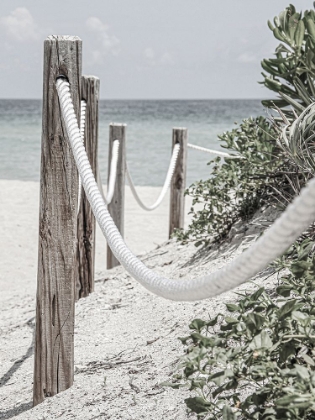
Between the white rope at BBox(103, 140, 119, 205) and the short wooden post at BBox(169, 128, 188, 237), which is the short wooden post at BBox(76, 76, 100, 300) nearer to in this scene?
the white rope at BBox(103, 140, 119, 205)

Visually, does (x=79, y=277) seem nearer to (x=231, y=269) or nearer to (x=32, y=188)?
(x=231, y=269)

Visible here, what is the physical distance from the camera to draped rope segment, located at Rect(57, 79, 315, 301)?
1166mm

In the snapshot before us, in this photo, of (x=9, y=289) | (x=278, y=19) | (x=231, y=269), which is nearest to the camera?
(x=231, y=269)

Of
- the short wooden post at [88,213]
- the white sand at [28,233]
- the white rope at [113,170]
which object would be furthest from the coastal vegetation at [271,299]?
the white sand at [28,233]

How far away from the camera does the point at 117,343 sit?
309 centimetres

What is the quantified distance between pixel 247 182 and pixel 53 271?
1927 mm

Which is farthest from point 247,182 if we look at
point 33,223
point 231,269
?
point 33,223

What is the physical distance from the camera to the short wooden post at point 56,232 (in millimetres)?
2352

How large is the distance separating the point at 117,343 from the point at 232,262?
6.06 ft

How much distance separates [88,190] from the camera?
84.0 inches

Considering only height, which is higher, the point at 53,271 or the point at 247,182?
the point at 247,182

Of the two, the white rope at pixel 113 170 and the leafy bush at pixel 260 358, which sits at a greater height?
the white rope at pixel 113 170

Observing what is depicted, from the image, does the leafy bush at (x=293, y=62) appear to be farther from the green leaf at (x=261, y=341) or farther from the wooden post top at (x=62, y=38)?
the green leaf at (x=261, y=341)

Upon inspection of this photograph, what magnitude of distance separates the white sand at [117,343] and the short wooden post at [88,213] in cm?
13
